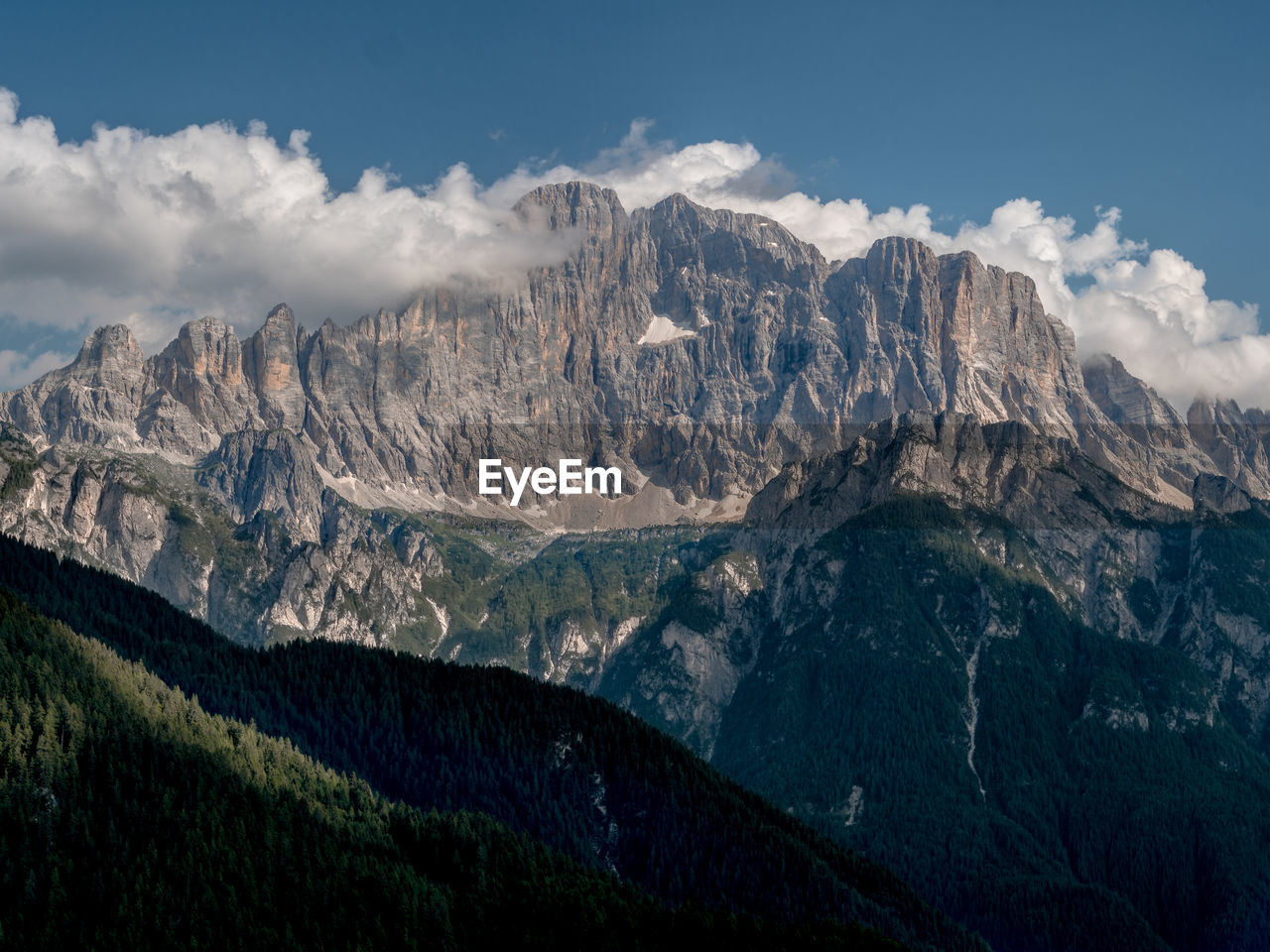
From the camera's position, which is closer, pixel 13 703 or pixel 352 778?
pixel 13 703

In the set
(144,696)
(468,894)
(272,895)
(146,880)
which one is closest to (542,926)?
(468,894)

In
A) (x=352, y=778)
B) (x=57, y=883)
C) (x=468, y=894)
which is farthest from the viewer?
(x=352, y=778)

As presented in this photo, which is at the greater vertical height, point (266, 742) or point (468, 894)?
point (266, 742)

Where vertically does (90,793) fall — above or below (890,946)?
above

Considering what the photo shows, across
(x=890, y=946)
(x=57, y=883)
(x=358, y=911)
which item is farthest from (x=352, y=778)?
(x=890, y=946)

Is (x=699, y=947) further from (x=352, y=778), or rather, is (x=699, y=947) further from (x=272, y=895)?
(x=352, y=778)

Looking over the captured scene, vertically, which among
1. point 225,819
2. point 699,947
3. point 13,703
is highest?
point 13,703

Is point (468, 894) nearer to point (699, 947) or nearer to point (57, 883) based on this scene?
point (699, 947)

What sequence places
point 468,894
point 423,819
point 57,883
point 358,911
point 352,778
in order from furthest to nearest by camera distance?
point 352,778, point 423,819, point 468,894, point 358,911, point 57,883

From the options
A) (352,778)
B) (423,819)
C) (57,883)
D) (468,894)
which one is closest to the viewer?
(57,883)
